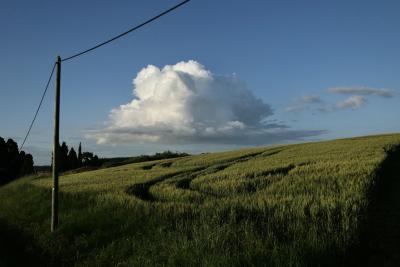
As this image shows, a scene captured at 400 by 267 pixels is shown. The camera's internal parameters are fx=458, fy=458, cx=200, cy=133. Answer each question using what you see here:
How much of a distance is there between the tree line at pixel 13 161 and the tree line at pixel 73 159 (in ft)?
23.4

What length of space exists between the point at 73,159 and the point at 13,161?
43.9 feet

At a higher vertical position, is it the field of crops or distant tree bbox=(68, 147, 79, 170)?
distant tree bbox=(68, 147, 79, 170)

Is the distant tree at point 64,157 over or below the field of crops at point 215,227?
over

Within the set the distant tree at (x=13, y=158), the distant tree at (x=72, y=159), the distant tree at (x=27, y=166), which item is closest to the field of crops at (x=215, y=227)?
the distant tree at (x=27, y=166)

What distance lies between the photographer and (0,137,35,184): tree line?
87.7 m

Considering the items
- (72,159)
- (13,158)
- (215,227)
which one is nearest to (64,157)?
(72,159)

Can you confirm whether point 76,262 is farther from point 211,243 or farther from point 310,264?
point 310,264

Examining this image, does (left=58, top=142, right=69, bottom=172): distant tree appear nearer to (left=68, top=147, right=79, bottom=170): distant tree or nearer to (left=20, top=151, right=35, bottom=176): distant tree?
(left=68, top=147, right=79, bottom=170): distant tree

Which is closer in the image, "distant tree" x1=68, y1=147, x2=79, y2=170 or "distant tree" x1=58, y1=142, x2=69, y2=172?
"distant tree" x1=58, y1=142, x2=69, y2=172

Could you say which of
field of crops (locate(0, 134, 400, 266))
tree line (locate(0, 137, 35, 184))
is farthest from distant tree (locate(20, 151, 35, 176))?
field of crops (locate(0, 134, 400, 266))

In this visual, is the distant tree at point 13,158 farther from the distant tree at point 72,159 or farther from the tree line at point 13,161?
the distant tree at point 72,159

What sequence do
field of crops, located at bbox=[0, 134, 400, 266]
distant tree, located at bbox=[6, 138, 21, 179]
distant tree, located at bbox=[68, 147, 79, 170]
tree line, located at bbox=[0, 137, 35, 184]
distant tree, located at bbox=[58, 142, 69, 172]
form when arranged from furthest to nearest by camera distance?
distant tree, located at bbox=[68, 147, 79, 170]
distant tree, located at bbox=[58, 142, 69, 172]
distant tree, located at bbox=[6, 138, 21, 179]
tree line, located at bbox=[0, 137, 35, 184]
field of crops, located at bbox=[0, 134, 400, 266]

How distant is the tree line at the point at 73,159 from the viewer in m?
96.9

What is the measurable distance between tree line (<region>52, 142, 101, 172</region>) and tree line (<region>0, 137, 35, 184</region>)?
712 centimetres
